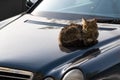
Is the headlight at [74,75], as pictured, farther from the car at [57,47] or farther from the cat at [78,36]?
the cat at [78,36]

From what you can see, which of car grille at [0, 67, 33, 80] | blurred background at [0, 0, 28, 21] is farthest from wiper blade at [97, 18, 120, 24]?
blurred background at [0, 0, 28, 21]

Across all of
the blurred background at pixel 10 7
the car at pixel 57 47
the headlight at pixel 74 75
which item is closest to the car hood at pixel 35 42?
the car at pixel 57 47

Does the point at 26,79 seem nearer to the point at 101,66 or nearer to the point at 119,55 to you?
the point at 101,66

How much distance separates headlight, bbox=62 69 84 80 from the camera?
3.30 m

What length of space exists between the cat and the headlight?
1.70 feet

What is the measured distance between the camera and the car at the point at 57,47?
11.2 ft

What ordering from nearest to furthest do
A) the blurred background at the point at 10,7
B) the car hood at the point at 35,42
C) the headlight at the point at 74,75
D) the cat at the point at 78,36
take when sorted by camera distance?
the headlight at the point at 74,75
the car hood at the point at 35,42
the cat at the point at 78,36
the blurred background at the point at 10,7

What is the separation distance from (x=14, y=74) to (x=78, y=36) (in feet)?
2.58

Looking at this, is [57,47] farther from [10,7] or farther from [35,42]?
[10,7]

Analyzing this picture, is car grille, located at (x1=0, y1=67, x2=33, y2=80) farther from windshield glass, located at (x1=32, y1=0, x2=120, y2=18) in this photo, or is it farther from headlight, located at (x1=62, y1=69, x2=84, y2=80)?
windshield glass, located at (x1=32, y1=0, x2=120, y2=18)

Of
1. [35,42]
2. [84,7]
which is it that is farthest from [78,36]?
[84,7]

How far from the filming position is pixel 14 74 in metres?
3.43

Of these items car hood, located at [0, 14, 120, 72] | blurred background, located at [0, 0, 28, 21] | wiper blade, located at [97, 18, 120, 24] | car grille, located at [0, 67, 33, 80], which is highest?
wiper blade, located at [97, 18, 120, 24]

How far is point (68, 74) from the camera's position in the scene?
3.32m
